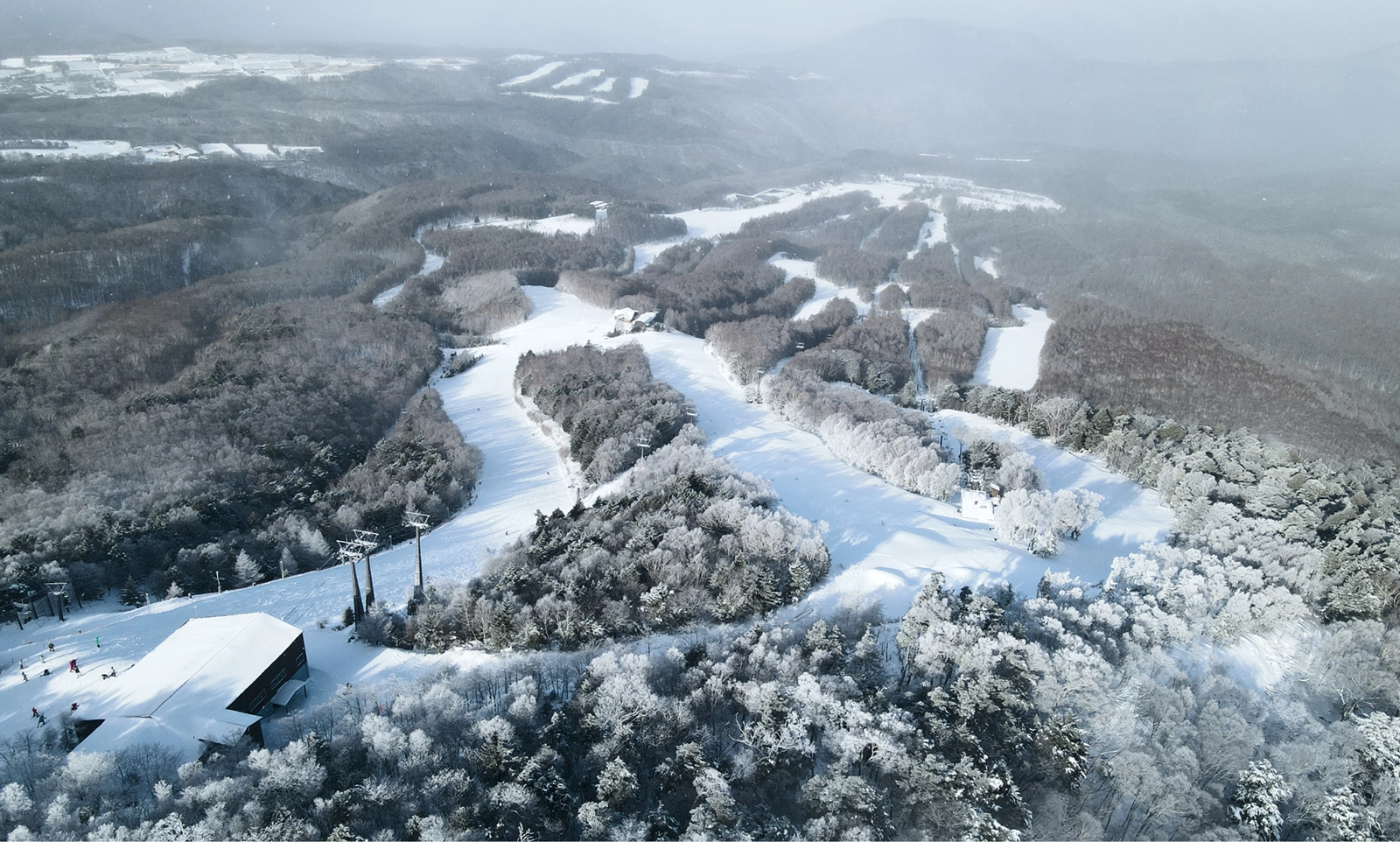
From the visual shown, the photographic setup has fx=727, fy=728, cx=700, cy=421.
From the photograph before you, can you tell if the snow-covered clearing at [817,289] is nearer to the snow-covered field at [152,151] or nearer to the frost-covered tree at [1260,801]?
the frost-covered tree at [1260,801]

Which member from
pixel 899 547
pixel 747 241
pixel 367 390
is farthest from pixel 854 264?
pixel 899 547

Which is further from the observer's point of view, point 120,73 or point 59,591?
point 120,73

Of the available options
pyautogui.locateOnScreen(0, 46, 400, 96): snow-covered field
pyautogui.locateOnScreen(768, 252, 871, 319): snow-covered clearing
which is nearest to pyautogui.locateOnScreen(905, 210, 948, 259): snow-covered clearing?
pyautogui.locateOnScreen(768, 252, 871, 319): snow-covered clearing

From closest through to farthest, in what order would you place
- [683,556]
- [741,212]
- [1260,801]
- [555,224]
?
[1260,801] < [683,556] < [555,224] < [741,212]

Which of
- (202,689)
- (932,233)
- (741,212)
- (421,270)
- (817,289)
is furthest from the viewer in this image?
(741,212)

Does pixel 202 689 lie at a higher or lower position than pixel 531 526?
higher

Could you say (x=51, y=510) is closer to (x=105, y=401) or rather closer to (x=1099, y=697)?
(x=105, y=401)

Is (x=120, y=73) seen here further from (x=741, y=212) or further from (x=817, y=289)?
(x=817, y=289)

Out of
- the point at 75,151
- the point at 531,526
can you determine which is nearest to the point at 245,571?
the point at 531,526
